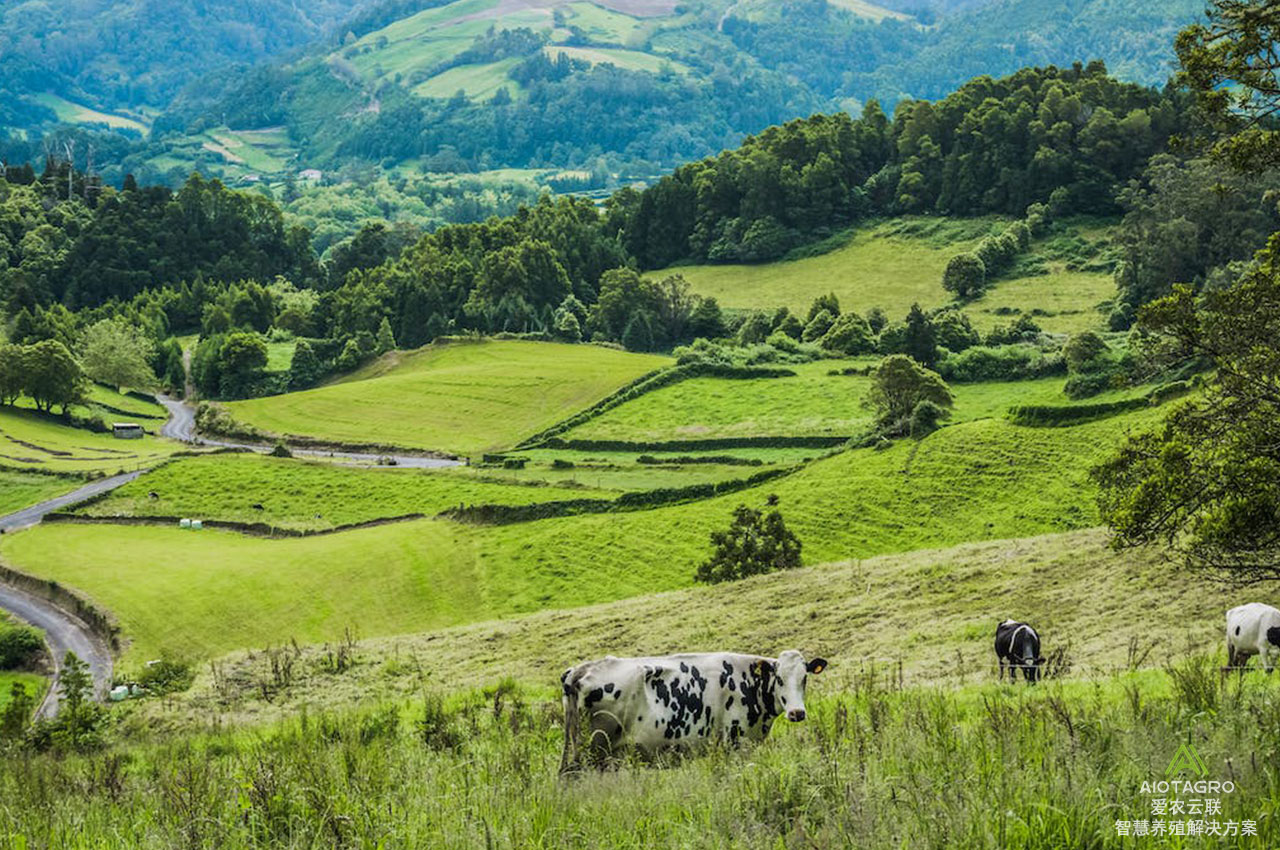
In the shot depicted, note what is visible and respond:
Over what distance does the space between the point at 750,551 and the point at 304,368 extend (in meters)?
116

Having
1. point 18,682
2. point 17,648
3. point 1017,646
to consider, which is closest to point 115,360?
point 17,648

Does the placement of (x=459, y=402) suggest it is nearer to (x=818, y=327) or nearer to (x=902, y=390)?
(x=818, y=327)

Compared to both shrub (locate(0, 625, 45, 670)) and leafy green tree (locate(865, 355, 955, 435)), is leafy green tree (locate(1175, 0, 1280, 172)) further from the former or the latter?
leafy green tree (locate(865, 355, 955, 435))

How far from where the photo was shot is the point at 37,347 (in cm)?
12025

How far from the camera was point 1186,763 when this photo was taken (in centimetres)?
783

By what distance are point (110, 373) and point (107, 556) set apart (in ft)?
289

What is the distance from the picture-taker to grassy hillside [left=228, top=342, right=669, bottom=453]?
373 ft

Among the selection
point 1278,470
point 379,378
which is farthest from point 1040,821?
point 379,378

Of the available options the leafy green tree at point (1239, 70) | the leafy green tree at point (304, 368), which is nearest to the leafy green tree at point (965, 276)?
the leafy green tree at point (304, 368)

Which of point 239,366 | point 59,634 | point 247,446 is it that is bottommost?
point 59,634

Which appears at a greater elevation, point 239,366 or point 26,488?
point 239,366

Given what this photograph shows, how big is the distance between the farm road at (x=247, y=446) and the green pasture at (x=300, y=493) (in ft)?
19.4

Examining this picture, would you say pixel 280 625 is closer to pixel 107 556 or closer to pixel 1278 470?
pixel 107 556

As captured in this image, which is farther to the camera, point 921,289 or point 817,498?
point 921,289
